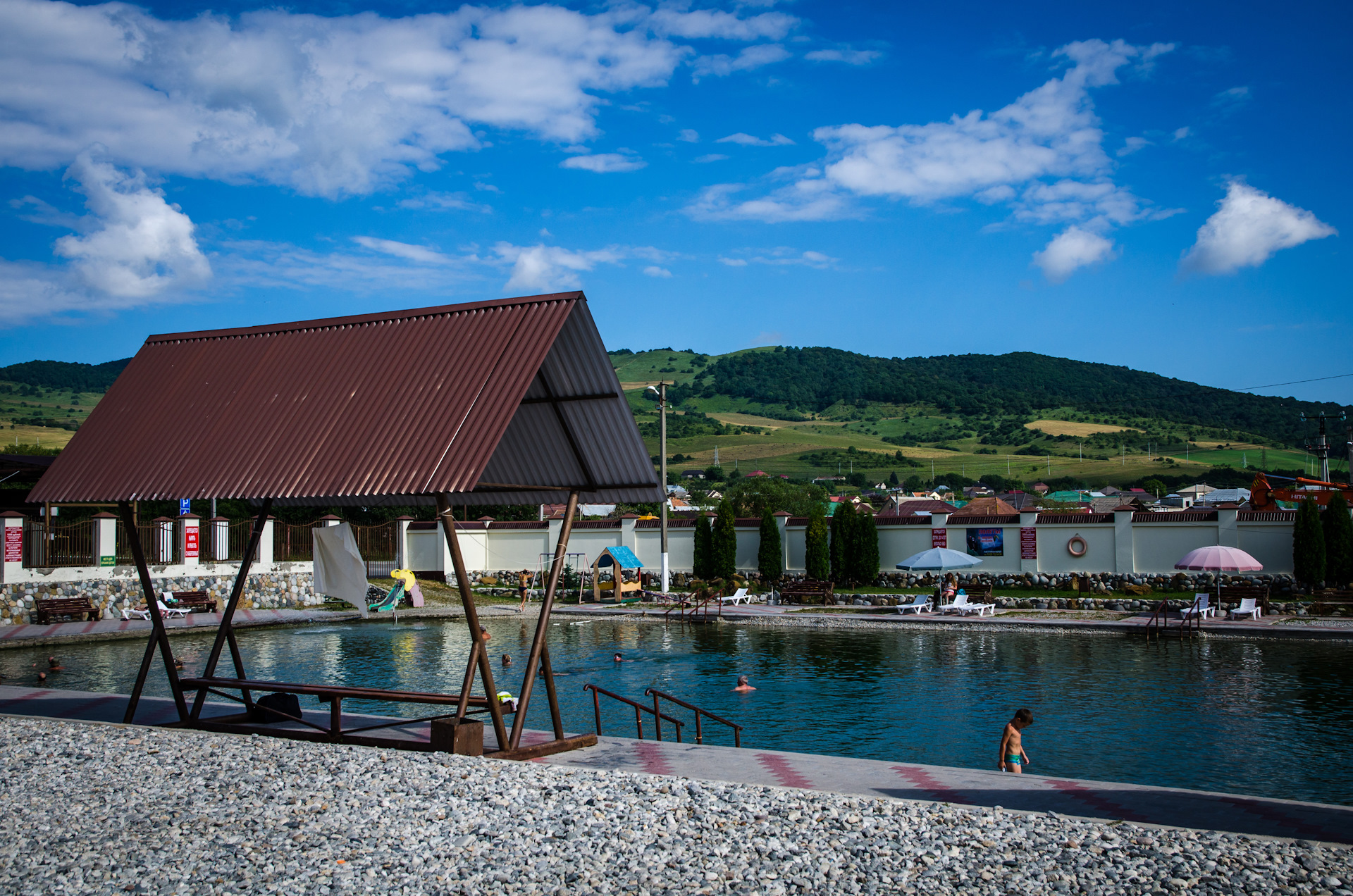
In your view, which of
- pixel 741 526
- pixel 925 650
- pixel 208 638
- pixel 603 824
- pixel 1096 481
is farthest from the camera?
pixel 1096 481

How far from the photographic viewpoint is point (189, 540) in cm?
2823

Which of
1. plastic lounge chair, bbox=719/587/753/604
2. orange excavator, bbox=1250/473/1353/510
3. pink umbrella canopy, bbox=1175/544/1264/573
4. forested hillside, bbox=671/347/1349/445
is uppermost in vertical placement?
forested hillside, bbox=671/347/1349/445

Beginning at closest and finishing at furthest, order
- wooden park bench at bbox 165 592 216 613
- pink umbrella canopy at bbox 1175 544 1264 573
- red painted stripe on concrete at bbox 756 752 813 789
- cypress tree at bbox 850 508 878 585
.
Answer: red painted stripe on concrete at bbox 756 752 813 789
pink umbrella canopy at bbox 1175 544 1264 573
wooden park bench at bbox 165 592 216 613
cypress tree at bbox 850 508 878 585

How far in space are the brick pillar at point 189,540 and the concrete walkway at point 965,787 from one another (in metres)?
19.1

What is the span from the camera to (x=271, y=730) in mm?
9844

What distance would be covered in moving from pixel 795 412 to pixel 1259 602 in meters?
137

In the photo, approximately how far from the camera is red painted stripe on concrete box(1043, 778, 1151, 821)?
22.7 feet

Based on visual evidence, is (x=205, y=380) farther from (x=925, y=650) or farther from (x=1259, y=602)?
(x=1259, y=602)

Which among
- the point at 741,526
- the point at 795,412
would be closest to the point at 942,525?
the point at 741,526

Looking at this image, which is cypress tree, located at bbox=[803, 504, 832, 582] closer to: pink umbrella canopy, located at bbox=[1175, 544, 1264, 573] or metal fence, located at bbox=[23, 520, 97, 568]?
pink umbrella canopy, located at bbox=[1175, 544, 1264, 573]

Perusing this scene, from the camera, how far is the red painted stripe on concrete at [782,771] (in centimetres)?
795

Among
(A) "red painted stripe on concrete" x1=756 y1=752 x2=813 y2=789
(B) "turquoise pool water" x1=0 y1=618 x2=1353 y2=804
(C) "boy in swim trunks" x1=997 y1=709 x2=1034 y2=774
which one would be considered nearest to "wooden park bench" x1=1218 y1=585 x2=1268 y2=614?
(B) "turquoise pool water" x1=0 y1=618 x2=1353 y2=804

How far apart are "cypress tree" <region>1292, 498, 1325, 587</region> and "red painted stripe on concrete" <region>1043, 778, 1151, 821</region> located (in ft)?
74.7

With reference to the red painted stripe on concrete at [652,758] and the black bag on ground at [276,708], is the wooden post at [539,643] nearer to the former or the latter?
the red painted stripe on concrete at [652,758]
